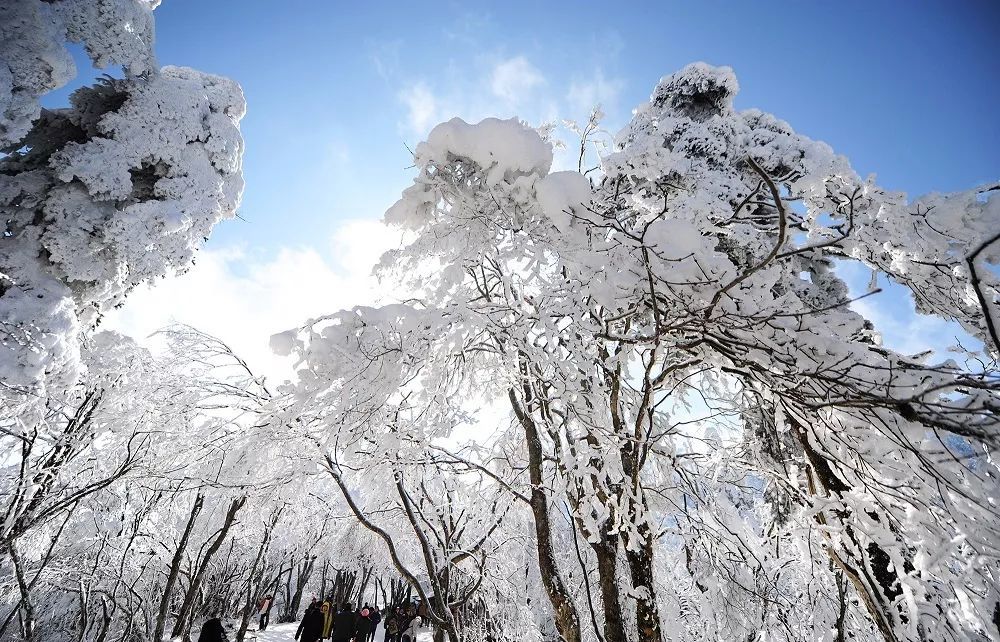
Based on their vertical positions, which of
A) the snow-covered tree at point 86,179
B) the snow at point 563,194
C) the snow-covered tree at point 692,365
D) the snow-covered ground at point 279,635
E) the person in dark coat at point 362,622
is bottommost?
the snow-covered ground at point 279,635

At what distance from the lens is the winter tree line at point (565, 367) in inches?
79.7

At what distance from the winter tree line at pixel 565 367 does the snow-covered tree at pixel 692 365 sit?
0.07 ft

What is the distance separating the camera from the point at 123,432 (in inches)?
236

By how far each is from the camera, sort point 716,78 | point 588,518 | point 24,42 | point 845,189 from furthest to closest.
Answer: point 716,78 → point 24,42 → point 845,189 → point 588,518

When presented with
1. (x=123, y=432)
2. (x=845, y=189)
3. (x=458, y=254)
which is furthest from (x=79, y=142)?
(x=845, y=189)

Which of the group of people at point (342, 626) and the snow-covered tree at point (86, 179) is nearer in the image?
the snow-covered tree at point (86, 179)

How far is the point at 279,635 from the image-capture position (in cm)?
1709

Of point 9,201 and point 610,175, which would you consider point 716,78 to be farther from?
point 9,201

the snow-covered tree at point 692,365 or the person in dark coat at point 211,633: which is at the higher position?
the snow-covered tree at point 692,365

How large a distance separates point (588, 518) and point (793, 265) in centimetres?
480

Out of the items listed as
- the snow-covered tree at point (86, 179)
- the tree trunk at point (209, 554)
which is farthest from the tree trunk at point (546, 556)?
the tree trunk at point (209, 554)

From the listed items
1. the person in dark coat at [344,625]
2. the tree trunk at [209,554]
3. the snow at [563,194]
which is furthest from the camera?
the person in dark coat at [344,625]

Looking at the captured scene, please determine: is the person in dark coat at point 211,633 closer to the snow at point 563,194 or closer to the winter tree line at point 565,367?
the winter tree line at point 565,367

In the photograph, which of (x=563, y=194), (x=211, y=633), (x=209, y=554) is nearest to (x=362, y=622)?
(x=209, y=554)
